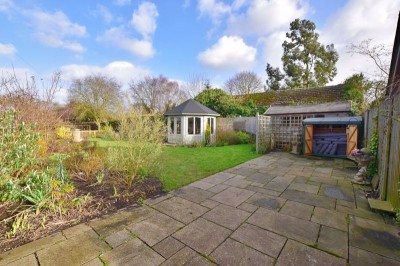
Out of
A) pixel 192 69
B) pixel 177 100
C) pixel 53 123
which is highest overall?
pixel 192 69

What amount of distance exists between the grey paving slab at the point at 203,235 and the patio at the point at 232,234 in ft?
0.04

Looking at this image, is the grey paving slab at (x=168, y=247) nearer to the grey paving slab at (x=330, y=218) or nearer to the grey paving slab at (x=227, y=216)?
the grey paving slab at (x=227, y=216)

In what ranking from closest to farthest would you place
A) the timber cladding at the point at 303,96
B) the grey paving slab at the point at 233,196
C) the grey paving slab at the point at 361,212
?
the grey paving slab at the point at 361,212
the grey paving slab at the point at 233,196
the timber cladding at the point at 303,96

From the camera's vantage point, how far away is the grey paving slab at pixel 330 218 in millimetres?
2678

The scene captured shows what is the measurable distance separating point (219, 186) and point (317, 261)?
253 centimetres

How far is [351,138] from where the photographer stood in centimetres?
726

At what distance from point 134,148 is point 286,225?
10.9 ft

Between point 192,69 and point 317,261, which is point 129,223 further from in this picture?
point 192,69

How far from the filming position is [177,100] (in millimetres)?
25250

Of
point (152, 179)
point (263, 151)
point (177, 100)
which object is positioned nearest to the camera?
point (152, 179)

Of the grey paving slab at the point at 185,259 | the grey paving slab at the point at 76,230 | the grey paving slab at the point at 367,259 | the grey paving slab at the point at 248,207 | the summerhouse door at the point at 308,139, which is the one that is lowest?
the grey paving slab at the point at 248,207

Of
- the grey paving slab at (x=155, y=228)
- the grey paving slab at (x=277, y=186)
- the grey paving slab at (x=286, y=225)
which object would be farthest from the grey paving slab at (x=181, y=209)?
the grey paving slab at (x=277, y=186)

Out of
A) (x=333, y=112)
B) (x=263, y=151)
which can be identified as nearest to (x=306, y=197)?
(x=263, y=151)

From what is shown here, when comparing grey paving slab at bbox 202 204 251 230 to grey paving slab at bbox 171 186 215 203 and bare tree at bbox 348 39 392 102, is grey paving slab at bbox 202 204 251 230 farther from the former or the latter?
bare tree at bbox 348 39 392 102
